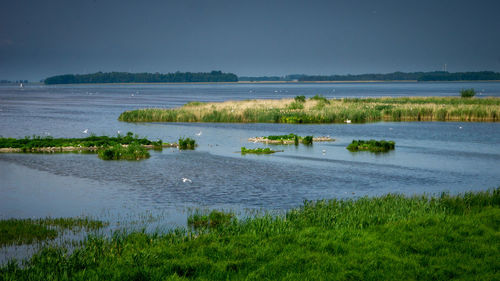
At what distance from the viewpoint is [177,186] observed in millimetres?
27406

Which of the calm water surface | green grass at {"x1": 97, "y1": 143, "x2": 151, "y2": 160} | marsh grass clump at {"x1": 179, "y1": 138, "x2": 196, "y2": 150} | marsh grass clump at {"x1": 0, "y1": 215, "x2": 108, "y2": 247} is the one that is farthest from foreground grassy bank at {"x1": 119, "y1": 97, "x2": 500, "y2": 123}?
marsh grass clump at {"x1": 0, "y1": 215, "x2": 108, "y2": 247}

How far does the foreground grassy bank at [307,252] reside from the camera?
12195 mm

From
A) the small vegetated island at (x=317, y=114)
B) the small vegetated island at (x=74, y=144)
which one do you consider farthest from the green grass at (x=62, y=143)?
the small vegetated island at (x=317, y=114)

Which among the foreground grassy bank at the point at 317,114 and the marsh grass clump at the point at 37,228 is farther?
the foreground grassy bank at the point at 317,114

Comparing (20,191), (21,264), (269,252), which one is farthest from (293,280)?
(20,191)

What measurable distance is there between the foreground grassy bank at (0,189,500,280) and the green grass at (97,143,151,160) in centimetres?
2098

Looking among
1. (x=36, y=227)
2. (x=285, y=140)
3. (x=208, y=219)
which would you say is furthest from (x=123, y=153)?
(x=208, y=219)

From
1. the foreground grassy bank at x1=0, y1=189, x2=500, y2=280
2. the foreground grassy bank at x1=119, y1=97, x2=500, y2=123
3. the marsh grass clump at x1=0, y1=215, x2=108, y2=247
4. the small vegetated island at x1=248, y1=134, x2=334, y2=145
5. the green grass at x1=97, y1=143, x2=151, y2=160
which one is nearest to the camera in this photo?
the foreground grassy bank at x1=0, y1=189, x2=500, y2=280

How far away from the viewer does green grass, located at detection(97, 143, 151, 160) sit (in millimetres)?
37188

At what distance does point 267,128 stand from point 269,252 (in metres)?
46.8

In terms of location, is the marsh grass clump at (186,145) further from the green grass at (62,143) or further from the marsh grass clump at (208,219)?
the marsh grass clump at (208,219)

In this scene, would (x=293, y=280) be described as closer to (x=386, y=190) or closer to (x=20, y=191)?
(x=386, y=190)

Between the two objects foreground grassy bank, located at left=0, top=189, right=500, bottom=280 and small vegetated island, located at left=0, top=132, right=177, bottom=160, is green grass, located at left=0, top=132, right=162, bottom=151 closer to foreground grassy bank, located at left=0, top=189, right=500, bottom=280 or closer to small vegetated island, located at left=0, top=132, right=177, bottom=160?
small vegetated island, located at left=0, top=132, right=177, bottom=160

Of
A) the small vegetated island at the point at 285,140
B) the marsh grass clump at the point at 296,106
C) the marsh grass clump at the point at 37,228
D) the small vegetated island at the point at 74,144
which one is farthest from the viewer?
the marsh grass clump at the point at 296,106
